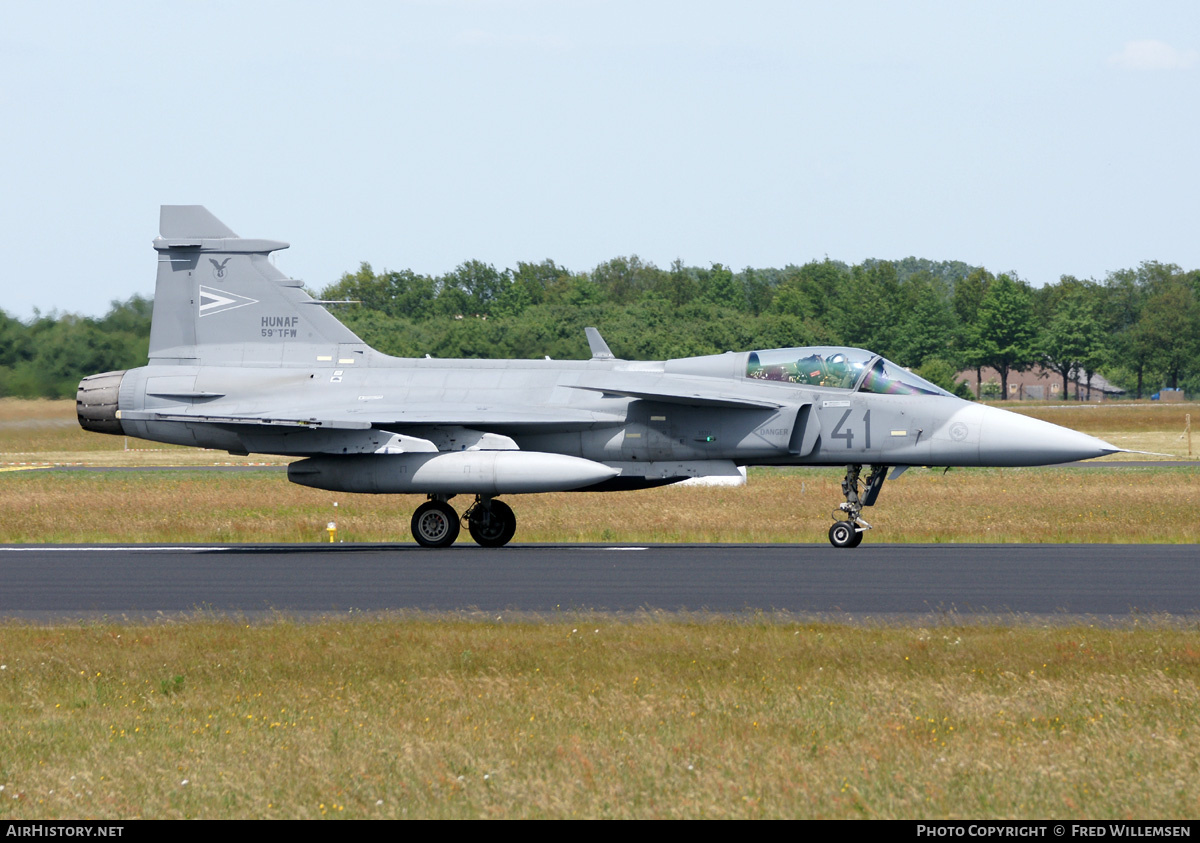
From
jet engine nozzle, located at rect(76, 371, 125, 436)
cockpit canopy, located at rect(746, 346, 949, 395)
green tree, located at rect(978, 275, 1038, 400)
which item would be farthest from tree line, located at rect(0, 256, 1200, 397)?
cockpit canopy, located at rect(746, 346, 949, 395)

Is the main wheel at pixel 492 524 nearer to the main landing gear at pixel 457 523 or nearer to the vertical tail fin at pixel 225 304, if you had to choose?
the main landing gear at pixel 457 523

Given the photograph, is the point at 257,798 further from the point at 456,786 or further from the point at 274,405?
the point at 274,405

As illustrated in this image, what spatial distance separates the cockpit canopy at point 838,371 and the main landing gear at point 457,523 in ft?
14.7

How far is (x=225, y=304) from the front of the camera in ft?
78.9

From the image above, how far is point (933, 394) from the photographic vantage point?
21.7 m

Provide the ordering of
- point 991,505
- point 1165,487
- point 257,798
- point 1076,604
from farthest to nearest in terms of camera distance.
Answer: point 1165,487 → point 991,505 → point 1076,604 → point 257,798

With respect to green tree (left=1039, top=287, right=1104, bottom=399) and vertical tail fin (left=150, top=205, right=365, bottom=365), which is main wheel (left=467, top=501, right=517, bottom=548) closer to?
vertical tail fin (left=150, top=205, right=365, bottom=365)

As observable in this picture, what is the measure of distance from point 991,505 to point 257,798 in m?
24.0

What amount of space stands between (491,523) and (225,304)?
5935 mm

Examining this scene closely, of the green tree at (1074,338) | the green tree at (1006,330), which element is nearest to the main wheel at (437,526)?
the green tree at (1006,330)

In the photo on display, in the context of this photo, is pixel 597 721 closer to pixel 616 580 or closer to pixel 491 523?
pixel 616 580

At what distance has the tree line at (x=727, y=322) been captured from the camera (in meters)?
34.6

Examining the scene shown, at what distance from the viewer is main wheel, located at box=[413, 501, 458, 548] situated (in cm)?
2217
